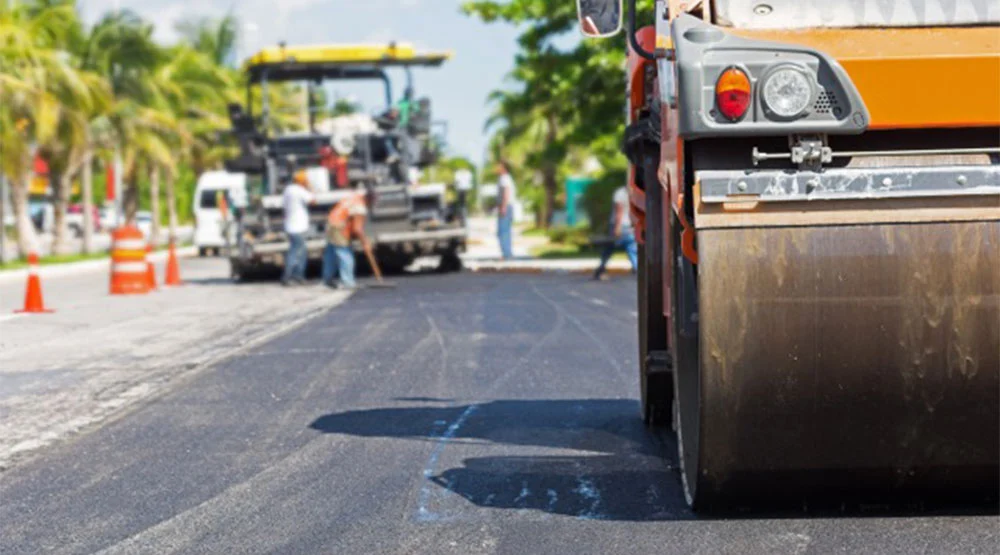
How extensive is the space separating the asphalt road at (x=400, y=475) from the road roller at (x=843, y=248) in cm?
32

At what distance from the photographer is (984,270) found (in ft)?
18.3

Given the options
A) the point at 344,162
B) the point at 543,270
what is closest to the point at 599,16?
the point at 344,162

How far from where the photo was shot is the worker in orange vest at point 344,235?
22.4 meters

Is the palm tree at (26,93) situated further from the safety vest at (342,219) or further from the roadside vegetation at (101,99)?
the safety vest at (342,219)

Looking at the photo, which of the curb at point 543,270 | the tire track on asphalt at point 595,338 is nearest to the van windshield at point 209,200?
the curb at point 543,270

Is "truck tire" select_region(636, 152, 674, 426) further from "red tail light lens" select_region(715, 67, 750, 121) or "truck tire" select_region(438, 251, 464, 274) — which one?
"truck tire" select_region(438, 251, 464, 274)

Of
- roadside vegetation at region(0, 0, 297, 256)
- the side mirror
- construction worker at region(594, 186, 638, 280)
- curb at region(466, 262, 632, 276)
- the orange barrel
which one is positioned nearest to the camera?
the side mirror

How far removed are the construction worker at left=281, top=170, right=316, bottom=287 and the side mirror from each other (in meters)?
16.9

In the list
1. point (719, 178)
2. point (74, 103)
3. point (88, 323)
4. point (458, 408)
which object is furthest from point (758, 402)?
point (74, 103)

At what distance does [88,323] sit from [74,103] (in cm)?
2150

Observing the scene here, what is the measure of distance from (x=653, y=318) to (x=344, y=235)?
14.4m

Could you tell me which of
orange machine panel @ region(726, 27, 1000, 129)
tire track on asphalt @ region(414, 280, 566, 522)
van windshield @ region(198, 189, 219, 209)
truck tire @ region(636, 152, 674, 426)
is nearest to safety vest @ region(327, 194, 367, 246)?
tire track on asphalt @ region(414, 280, 566, 522)

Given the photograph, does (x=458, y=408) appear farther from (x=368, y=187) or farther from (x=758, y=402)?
(x=368, y=187)

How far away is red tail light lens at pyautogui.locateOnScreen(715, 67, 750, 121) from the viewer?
5531mm
